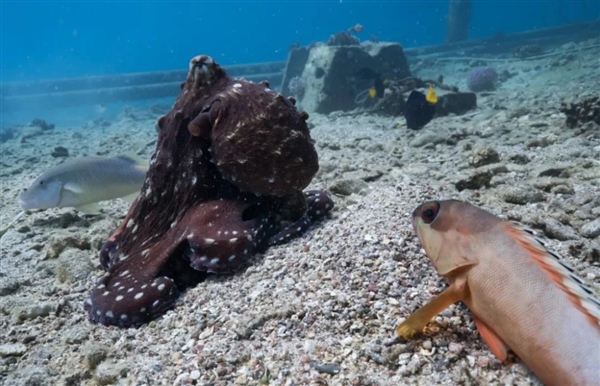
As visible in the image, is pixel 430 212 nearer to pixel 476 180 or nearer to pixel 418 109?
pixel 476 180

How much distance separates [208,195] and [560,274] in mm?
2490

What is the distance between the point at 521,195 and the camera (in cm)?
386

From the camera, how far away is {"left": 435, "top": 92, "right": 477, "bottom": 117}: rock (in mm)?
10938

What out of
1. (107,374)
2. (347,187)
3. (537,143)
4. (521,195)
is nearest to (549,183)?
(521,195)

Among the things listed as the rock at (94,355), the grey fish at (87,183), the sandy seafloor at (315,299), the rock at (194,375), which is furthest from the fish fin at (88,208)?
the rock at (194,375)

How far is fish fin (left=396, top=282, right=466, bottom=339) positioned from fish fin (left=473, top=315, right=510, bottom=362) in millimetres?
156

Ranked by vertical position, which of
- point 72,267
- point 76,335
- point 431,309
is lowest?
point 72,267

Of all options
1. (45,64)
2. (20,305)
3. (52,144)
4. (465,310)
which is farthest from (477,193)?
(45,64)

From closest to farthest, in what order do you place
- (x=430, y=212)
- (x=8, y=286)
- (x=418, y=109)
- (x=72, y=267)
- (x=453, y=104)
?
(x=430, y=212)
(x=8, y=286)
(x=72, y=267)
(x=418, y=109)
(x=453, y=104)

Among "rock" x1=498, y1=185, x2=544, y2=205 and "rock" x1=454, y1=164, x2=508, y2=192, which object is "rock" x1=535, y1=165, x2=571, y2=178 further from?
"rock" x1=498, y1=185, x2=544, y2=205

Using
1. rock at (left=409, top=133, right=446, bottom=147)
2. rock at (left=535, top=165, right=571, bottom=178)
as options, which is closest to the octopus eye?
rock at (left=535, top=165, right=571, bottom=178)

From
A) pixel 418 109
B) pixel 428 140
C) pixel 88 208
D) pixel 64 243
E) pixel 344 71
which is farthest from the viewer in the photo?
pixel 344 71

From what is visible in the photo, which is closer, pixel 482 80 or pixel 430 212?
pixel 430 212

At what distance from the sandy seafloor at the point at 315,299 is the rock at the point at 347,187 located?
0.05ft
